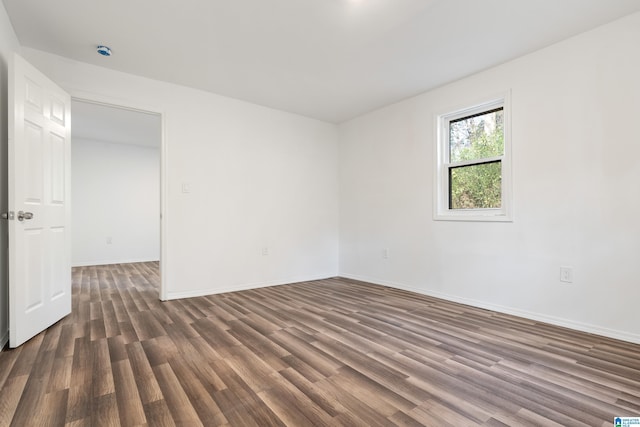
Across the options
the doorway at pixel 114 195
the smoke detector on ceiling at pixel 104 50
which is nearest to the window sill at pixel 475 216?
the smoke detector on ceiling at pixel 104 50

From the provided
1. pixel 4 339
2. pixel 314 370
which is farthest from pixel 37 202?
pixel 314 370

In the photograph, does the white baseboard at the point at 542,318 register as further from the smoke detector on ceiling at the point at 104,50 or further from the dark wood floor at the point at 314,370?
the smoke detector on ceiling at the point at 104,50

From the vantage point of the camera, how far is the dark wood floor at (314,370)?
4.72 ft

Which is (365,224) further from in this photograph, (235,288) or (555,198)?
(555,198)

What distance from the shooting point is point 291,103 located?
4.19 meters

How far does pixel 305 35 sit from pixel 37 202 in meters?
2.52

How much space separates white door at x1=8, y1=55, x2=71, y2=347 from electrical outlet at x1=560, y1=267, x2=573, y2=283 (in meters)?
4.21

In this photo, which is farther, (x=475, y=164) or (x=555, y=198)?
(x=475, y=164)

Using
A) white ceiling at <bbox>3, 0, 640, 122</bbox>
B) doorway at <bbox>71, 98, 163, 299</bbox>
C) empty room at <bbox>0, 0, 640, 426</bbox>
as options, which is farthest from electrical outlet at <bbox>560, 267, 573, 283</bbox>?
doorway at <bbox>71, 98, 163, 299</bbox>

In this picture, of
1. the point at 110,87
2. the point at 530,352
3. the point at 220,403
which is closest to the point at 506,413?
the point at 530,352

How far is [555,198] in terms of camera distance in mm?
2701

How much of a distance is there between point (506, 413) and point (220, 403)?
1357 millimetres

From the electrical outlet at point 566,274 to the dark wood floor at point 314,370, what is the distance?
1.36 ft

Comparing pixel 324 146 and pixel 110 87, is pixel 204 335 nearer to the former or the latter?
pixel 110 87
